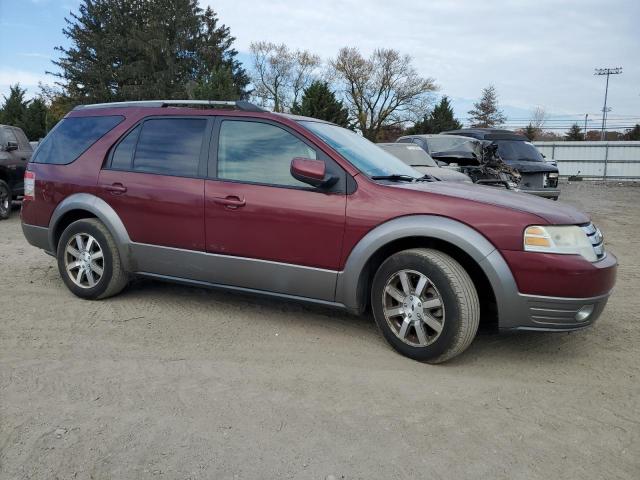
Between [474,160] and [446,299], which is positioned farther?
[474,160]

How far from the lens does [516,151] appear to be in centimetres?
1241

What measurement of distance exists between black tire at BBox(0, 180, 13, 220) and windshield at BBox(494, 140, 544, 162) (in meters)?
10.3

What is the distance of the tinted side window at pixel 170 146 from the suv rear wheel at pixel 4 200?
7175 mm

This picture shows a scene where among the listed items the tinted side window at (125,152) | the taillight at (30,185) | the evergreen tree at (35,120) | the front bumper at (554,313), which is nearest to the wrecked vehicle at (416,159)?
the tinted side window at (125,152)

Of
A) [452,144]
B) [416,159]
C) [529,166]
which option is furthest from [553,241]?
[529,166]

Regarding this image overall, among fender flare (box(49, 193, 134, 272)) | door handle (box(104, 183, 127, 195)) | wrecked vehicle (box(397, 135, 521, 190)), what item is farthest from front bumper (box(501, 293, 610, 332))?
wrecked vehicle (box(397, 135, 521, 190))

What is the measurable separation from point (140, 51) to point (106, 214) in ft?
142

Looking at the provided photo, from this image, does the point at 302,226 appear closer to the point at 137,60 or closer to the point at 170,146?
the point at 170,146

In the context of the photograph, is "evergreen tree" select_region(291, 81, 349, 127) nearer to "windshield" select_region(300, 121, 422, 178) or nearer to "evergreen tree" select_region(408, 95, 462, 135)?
"evergreen tree" select_region(408, 95, 462, 135)

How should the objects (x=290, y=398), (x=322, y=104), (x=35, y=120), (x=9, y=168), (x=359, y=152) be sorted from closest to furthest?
1. (x=290, y=398)
2. (x=359, y=152)
3. (x=9, y=168)
4. (x=322, y=104)
5. (x=35, y=120)

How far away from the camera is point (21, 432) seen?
270 cm

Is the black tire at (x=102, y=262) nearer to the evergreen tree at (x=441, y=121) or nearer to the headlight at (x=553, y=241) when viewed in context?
the headlight at (x=553, y=241)

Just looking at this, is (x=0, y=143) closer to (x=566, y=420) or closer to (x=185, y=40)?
(x=566, y=420)

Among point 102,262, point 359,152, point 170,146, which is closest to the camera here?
point 359,152
